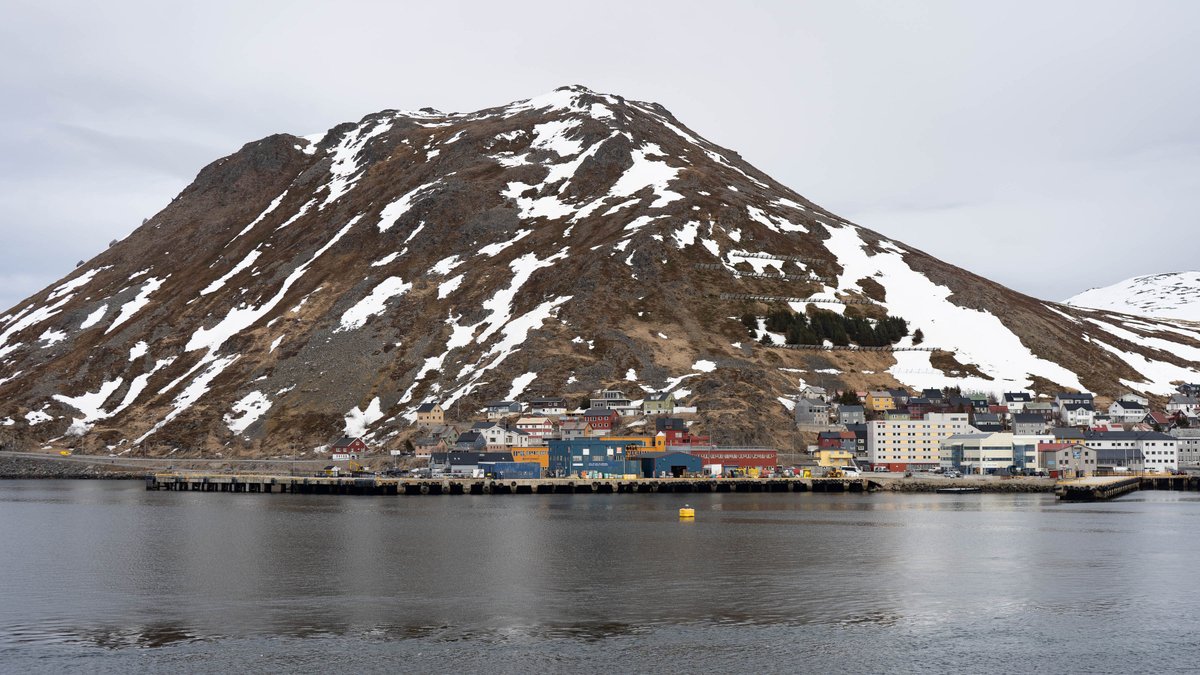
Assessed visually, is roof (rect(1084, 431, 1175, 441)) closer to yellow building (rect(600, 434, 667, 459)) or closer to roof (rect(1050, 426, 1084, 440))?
roof (rect(1050, 426, 1084, 440))

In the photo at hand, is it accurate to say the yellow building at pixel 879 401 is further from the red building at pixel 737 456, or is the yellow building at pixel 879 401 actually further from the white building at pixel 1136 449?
the red building at pixel 737 456

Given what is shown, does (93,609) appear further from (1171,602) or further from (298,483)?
(298,483)

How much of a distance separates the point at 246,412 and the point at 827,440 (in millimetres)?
93886

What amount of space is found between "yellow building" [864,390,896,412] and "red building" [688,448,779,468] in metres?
33.7

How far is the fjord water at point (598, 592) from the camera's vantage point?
1933 inches

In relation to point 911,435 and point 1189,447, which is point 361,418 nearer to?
point 911,435

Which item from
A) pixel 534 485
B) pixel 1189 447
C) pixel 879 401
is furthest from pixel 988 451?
pixel 534 485

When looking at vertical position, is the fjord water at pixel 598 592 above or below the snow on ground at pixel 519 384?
below

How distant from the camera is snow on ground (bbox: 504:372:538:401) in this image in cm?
17850

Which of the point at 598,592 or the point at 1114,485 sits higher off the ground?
the point at 1114,485

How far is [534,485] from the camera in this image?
153m

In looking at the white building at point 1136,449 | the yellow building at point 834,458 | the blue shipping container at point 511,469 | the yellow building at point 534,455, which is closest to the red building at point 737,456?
the yellow building at point 834,458

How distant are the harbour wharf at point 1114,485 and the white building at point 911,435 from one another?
18228 millimetres

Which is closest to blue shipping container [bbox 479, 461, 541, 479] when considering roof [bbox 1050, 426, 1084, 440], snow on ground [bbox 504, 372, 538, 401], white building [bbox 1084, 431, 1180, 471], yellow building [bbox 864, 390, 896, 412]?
snow on ground [bbox 504, 372, 538, 401]
